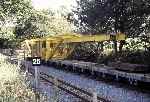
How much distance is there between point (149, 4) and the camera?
24.3m

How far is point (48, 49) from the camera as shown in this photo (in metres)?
30.9

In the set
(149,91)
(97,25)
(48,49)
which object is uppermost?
(97,25)

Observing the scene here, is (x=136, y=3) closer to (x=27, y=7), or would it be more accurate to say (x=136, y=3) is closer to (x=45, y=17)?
(x=27, y=7)

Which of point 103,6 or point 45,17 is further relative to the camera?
point 45,17

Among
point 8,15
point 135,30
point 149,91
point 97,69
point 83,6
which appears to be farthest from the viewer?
point 83,6

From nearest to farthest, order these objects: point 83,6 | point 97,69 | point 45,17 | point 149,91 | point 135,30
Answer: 1. point 149,91
2. point 97,69
3. point 135,30
4. point 83,6
5. point 45,17

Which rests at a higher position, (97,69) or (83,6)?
(83,6)

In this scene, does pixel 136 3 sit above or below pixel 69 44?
above

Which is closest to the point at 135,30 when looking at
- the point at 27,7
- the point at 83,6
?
the point at 83,6

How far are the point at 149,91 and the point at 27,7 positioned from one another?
7.89 meters

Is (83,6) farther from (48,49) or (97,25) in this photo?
(48,49)

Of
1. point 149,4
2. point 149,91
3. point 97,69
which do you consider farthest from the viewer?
point 149,4

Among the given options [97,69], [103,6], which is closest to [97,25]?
[103,6]

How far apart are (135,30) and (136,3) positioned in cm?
317
